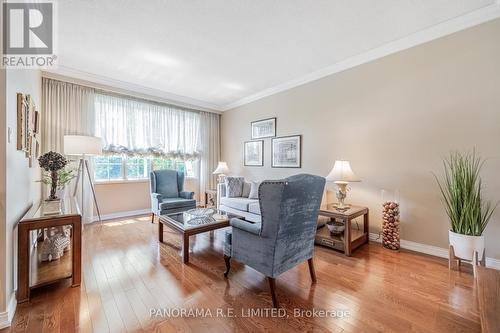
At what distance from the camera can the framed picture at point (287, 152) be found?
4.11 m

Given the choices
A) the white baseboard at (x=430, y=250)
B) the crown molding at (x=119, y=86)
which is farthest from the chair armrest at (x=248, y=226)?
the crown molding at (x=119, y=86)

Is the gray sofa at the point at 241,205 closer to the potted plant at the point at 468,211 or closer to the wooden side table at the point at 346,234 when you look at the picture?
the wooden side table at the point at 346,234

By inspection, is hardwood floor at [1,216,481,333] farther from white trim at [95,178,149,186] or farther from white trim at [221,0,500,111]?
white trim at [221,0,500,111]

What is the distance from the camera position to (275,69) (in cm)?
370

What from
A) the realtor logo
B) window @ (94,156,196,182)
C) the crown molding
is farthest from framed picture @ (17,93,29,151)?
window @ (94,156,196,182)

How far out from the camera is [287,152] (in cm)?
431

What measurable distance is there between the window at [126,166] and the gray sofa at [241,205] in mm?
1593

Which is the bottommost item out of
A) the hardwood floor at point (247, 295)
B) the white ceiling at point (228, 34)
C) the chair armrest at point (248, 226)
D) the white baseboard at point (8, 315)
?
the hardwood floor at point (247, 295)

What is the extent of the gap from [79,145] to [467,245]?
5065 mm

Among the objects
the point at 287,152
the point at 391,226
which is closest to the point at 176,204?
the point at 287,152

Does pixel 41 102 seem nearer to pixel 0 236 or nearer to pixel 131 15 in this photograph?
pixel 131 15

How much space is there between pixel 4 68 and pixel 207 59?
2367 mm

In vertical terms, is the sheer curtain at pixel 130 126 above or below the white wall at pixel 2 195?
above

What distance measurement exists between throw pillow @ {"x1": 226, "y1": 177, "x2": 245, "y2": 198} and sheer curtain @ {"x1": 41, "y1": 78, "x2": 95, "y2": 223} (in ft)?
8.47
